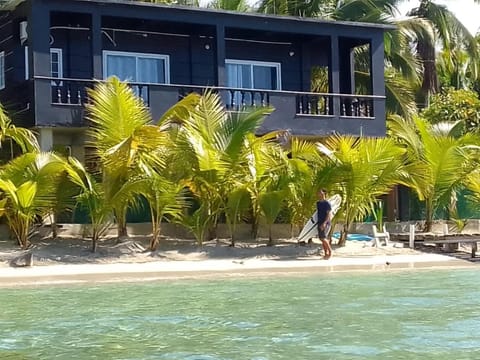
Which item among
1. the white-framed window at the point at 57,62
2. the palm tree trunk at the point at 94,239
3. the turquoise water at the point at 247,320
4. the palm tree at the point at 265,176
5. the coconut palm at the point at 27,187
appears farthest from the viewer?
the white-framed window at the point at 57,62

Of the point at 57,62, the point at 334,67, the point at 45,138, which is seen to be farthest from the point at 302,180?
the point at 57,62

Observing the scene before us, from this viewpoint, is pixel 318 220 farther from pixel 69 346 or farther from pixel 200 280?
pixel 69 346

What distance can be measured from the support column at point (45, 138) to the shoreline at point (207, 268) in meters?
4.39

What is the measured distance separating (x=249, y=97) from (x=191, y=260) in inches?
274

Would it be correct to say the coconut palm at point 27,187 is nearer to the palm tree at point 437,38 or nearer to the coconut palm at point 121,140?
the coconut palm at point 121,140

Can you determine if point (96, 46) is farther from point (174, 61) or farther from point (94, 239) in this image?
point (94, 239)

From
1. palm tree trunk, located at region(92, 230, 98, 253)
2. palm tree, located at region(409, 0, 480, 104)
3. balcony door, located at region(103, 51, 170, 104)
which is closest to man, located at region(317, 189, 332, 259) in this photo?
palm tree trunk, located at region(92, 230, 98, 253)

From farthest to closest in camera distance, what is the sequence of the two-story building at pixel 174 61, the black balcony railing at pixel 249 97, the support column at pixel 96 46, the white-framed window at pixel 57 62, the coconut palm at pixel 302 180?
the white-framed window at pixel 57 62 → the black balcony railing at pixel 249 97 → the support column at pixel 96 46 → the two-story building at pixel 174 61 → the coconut palm at pixel 302 180

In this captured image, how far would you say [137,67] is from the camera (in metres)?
24.6

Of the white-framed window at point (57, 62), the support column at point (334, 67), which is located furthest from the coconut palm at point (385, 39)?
the white-framed window at point (57, 62)

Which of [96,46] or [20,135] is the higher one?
[96,46]

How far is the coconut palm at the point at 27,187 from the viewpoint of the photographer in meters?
17.8

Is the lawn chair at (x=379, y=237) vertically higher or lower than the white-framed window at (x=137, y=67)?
lower

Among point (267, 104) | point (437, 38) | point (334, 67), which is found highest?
point (437, 38)
